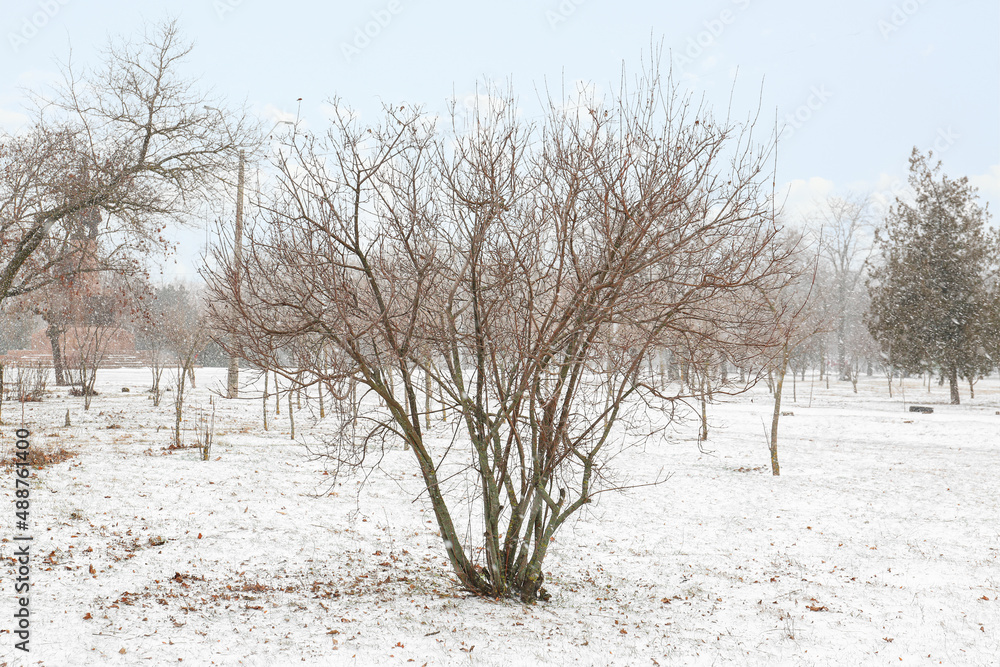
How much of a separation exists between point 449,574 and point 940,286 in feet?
80.8

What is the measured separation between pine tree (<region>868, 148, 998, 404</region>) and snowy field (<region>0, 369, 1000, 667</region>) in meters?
13.7

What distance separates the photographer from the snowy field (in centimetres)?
477

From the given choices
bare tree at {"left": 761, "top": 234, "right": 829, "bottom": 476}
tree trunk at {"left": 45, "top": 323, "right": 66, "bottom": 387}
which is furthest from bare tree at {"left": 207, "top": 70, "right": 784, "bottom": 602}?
tree trunk at {"left": 45, "top": 323, "right": 66, "bottom": 387}

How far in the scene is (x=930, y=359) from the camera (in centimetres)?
2442

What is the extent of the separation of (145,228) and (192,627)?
8664 millimetres

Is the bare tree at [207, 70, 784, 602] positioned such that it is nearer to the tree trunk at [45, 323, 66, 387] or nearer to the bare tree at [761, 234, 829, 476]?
the bare tree at [761, 234, 829, 476]

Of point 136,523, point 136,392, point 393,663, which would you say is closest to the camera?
point 393,663

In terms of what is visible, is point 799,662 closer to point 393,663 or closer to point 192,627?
point 393,663

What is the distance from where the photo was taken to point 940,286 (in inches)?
955

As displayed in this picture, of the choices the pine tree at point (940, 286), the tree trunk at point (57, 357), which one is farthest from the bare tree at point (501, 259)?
the pine tree at point (940, 286)

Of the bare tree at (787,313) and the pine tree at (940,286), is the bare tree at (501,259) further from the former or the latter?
Result: the pine tree at (940,286)

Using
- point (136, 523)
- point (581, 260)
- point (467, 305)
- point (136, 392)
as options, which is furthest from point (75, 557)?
point (136, 392)

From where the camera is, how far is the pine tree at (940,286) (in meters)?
23.8

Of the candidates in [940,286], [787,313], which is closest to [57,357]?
[787,313]
